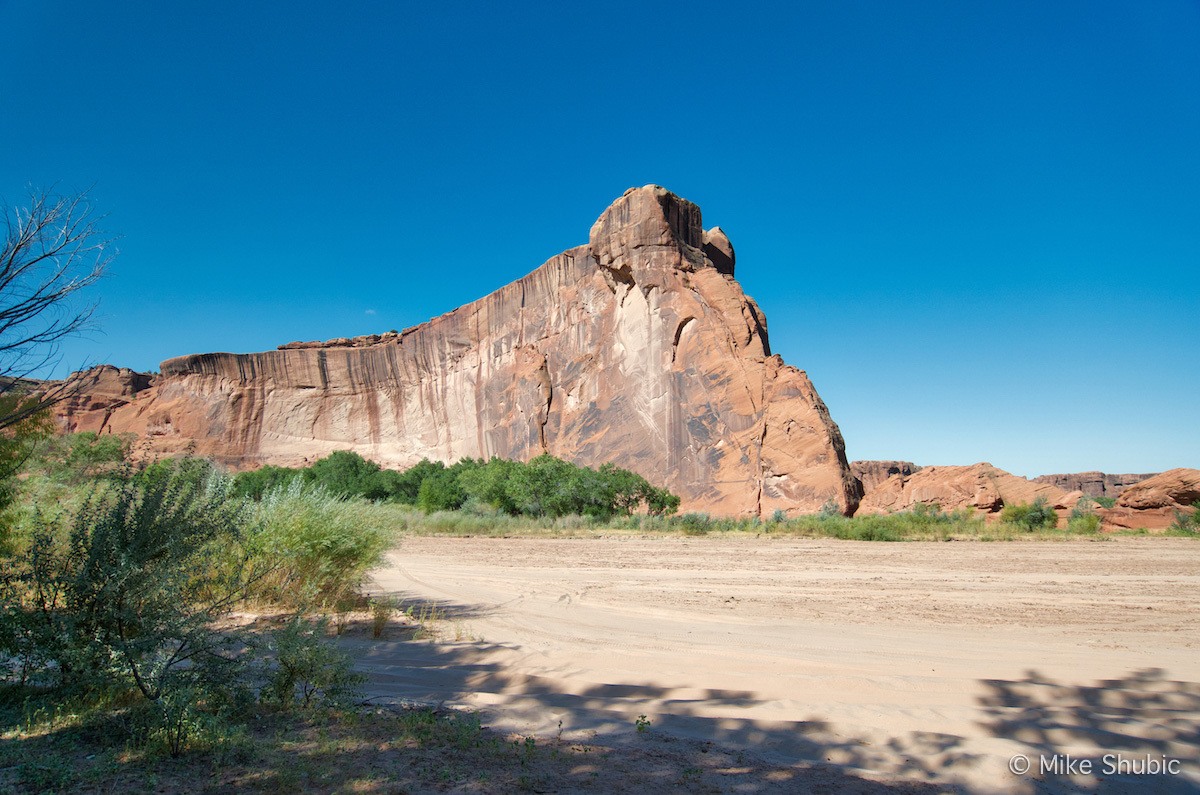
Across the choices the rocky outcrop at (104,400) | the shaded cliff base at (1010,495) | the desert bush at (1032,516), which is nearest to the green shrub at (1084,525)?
the desert bush at (1032,516)

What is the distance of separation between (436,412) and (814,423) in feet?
125

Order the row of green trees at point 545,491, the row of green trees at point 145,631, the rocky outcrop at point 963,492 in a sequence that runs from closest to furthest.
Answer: the row of green trees at point 145,631 → the rocky outcrop at point 963,492 → the row of green trees at point 545,491

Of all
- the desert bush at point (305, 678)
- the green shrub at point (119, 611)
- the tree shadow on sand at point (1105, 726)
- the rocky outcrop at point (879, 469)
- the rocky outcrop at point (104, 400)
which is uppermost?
the rocky outcrop at point (104, 400)

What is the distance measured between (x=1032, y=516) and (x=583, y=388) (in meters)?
30.5

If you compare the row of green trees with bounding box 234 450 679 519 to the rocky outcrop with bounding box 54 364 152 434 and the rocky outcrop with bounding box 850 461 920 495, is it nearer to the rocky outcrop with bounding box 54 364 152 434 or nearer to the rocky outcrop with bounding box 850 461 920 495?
the rocky outcrop with bounding box 54 364 152 434

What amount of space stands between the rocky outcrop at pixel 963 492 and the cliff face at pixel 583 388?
3098 mm

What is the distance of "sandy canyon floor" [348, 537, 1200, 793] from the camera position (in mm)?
3986

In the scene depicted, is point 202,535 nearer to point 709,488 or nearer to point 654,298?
point 709,488

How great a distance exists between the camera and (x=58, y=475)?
327 inches

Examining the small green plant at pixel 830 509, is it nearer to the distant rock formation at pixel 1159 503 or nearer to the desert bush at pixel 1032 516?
the desert bush at pixel 1032 516

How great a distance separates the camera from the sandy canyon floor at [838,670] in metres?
3.99

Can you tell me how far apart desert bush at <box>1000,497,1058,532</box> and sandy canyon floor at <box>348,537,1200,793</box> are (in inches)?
705

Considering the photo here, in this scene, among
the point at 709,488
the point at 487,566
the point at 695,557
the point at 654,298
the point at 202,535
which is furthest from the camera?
the point at 654,298

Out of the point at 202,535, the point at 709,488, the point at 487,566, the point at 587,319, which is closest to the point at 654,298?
the point at 587,319
